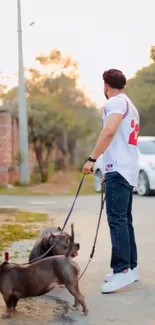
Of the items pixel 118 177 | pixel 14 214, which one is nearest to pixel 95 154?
pixel 118 177

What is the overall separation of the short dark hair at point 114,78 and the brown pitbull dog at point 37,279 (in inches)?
60.8

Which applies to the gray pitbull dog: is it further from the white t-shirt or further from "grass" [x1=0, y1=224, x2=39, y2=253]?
"grass" [x1=0, y1=224, x2=39, y2=253]

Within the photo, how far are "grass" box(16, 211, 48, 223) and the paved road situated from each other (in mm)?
246

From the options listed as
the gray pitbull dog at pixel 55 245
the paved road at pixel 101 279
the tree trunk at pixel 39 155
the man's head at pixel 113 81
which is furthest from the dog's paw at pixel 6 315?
the tree trunk at pixel 39 155

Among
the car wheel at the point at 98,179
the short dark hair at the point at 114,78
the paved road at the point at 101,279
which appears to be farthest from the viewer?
the car wheel at the point at 98,179

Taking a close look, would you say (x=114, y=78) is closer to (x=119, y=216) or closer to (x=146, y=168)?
(x=119, y=216)

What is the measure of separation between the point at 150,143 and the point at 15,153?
572cm

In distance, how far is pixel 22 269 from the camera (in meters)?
4.82

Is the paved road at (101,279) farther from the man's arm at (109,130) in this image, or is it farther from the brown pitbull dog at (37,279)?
the man's arm at (109,130)

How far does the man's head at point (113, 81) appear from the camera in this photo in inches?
218

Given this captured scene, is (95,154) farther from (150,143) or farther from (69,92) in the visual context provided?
(69,92)

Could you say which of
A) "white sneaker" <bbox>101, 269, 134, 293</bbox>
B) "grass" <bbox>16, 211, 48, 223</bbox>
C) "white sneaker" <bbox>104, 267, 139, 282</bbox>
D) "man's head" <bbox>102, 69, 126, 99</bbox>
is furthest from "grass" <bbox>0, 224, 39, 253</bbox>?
"man's head" <bbox>102, 69, 126, 99</bbox>

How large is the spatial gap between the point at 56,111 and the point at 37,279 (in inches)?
714

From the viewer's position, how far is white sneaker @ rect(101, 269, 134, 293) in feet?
17.7
